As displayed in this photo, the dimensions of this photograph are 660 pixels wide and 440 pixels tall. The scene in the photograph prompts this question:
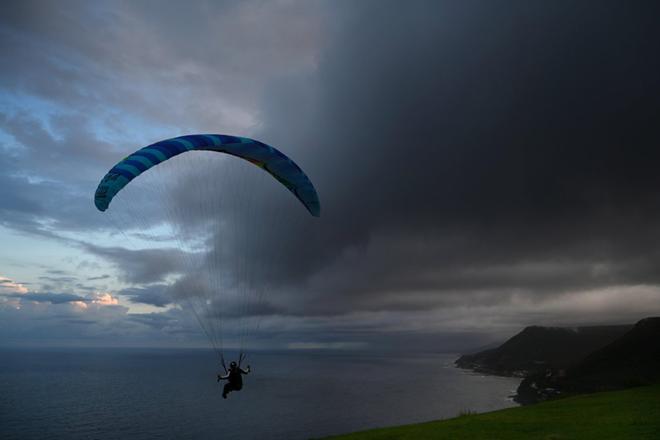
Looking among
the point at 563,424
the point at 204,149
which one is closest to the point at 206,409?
the point at 563,424

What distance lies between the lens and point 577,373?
130750mm

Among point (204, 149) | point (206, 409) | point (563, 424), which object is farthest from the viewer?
point (206, 409)

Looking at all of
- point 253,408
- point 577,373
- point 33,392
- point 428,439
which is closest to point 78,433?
point 253,408

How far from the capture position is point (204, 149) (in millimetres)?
17109

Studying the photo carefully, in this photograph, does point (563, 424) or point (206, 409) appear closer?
point (563, 424)

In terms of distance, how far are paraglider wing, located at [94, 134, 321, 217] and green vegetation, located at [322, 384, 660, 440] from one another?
548 inches

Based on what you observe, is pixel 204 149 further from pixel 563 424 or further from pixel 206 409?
pixel 206 409

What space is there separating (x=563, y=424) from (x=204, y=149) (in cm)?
2258

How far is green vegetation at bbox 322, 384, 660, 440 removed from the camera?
18250 millimetres

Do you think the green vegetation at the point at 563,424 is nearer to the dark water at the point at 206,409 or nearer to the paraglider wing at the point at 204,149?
the paraglider wing at the point at 204,149

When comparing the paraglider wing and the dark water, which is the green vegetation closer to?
the paraglider wing

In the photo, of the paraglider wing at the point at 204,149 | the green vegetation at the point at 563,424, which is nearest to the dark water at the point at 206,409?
the green vegetation at the point at 563,424

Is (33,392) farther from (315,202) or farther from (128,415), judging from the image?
(315,202)

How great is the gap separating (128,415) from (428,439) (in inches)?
3455
